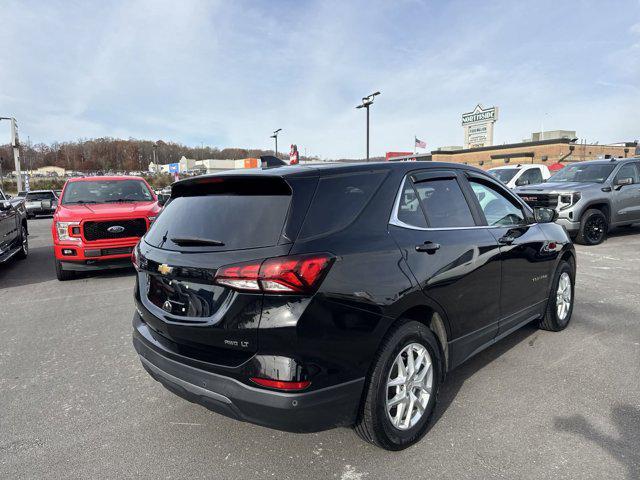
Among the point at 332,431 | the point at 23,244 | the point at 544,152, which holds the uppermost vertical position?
the point at 544,152

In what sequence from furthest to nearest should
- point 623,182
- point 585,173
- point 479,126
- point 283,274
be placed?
point 479,126, point 585,173, point 623,182, point 283,274

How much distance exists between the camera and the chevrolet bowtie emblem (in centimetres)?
262

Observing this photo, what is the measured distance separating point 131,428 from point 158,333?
0.77 m

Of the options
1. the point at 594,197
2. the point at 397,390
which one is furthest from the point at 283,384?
the point at 594,197

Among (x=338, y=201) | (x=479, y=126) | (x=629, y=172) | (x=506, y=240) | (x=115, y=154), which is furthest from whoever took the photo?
(x=115, y=154)

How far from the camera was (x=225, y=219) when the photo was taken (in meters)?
2.57

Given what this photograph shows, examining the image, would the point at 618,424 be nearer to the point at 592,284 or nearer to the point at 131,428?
the point at 131,428

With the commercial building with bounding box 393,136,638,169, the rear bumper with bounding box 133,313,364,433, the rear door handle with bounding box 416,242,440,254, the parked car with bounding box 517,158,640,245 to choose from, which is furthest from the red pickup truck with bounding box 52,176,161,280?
the commercial building with bounding box 393,136,638,169

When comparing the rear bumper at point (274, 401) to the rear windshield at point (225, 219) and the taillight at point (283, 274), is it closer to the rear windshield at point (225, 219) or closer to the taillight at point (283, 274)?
the taillight at point (283, 274)

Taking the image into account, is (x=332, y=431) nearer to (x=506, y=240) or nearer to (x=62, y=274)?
(x=506, y=240)

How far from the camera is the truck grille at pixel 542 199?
10070 mm

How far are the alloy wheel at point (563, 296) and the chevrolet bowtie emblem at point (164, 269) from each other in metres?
3.80

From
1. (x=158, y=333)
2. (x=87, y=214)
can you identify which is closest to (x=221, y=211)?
(x=158, y=333)

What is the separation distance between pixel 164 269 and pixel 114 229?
5.41 metres
